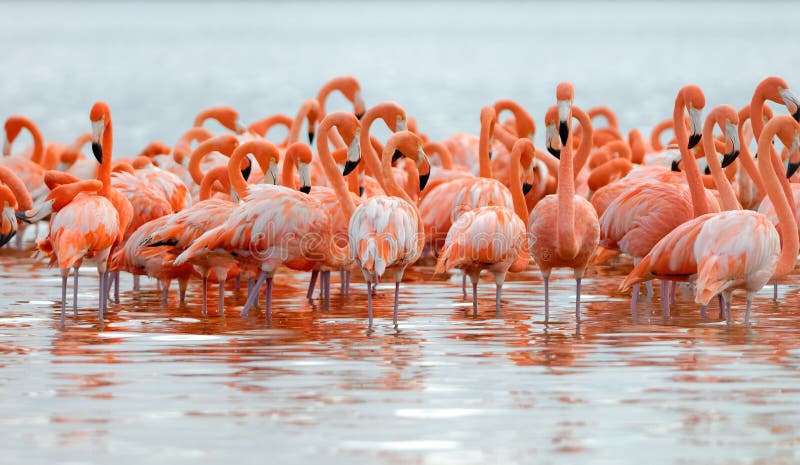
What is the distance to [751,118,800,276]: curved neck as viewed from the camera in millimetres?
9484

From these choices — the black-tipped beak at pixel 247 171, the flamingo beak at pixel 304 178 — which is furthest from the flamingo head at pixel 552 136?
the black-tipped beak at pixel 247 171

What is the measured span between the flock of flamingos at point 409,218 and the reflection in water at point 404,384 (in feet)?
0.99

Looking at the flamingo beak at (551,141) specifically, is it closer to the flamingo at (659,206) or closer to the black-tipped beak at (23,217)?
the flamingo at (659,206)

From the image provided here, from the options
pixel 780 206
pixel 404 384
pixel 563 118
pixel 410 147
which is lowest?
pixel 404 384

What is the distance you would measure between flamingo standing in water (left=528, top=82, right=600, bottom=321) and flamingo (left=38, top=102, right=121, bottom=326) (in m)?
2.59

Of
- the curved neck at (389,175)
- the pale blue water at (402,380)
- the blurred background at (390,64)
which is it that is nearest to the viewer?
the pale blue water at (402,380)

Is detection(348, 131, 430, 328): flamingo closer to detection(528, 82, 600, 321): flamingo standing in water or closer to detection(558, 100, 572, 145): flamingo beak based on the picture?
detection(528, 82, 600, 321): flamingo standing in water

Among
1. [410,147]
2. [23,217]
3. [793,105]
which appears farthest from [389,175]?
[793,105]

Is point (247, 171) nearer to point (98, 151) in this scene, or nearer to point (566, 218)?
point (98, 151)

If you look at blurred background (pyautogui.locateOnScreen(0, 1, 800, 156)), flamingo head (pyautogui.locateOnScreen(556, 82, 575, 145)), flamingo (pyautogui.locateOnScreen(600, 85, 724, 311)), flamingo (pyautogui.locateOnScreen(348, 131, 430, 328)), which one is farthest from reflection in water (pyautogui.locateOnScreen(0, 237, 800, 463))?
blurred background (pyautogui.locateOnScreen(0, 1, 800, 156))

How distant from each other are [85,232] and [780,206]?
4.17 meters

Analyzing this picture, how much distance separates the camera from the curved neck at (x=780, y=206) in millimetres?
9484

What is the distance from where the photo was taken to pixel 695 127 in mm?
10398

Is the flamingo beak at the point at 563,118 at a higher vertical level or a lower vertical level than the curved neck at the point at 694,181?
higher
